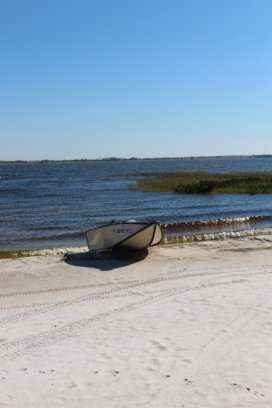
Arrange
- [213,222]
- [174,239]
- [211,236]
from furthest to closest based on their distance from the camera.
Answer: [213,222], [211,236], [174,239]

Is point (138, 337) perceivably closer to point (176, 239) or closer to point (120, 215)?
point (176, 239)

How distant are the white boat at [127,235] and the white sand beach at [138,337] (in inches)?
88.6

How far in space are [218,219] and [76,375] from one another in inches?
758

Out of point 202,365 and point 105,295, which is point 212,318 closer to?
point 202,365

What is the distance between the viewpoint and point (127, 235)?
49.8 feet

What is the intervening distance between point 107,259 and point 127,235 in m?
0.99

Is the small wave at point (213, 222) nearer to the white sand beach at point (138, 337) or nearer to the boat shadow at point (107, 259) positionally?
the boat shadow at point (107, 259)

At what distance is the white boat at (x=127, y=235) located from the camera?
595 inches

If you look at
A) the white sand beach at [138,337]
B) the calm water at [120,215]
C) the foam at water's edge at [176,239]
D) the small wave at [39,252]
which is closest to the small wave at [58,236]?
the calm water at [120,215]

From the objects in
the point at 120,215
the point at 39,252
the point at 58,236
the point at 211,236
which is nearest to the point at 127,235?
the point at 39,252

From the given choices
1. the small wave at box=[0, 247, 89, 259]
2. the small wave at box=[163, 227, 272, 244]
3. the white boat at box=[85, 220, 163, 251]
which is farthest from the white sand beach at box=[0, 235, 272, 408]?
the small wave at box=[163, 227, 272, 244]

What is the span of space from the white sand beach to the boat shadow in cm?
81

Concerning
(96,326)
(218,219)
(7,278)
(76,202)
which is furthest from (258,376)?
(76,202)

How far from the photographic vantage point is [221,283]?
10812 mm
